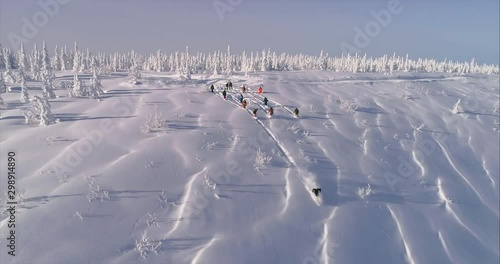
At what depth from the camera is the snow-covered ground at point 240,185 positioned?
33.6ft

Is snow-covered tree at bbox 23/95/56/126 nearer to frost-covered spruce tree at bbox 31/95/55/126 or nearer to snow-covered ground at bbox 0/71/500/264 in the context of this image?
frost-covered spruce tree at bbox 31/95/55/126

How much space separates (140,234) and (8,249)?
3.41m

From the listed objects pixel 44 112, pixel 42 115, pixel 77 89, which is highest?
pixel 77 89

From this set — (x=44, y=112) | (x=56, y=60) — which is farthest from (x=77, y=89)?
(x=56, y=60)

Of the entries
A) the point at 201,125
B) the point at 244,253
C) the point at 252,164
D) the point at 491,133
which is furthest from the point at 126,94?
the point at 491,133

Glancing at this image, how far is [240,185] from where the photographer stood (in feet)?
43.3

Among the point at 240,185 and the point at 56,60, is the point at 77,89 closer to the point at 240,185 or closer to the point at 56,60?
the point at 240,185

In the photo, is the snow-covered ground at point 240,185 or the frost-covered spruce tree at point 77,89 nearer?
the snow-covered ground at point 240,185

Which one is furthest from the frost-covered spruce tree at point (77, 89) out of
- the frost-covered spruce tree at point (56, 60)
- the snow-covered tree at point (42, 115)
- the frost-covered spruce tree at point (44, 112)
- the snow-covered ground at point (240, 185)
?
the frost-covered spruce tree at point (56, 60)

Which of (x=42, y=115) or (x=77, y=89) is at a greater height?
(x=77, y=89)

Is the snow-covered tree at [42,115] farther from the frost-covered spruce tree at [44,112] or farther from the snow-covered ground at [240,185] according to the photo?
the snow-covered ground at [240,185]

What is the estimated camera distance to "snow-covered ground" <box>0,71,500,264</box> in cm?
1023

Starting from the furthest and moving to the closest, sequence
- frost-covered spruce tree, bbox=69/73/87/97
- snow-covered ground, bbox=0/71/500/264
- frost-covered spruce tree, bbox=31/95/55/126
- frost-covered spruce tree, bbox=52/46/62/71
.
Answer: frost-covered spruce tree, bbox=52/46/62/71, frost-covered spruce tree, bbox=69/73/87/97, frost-covered spruce tree, bbox=31/95/55/126, snow-covered ground, bbox=0/71/500/264

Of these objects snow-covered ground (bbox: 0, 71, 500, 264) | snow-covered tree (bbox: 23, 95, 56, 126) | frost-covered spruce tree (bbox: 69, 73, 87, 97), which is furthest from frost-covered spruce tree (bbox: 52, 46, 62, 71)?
snow-covered tree (bbox: 23, 95, 56, 126)
